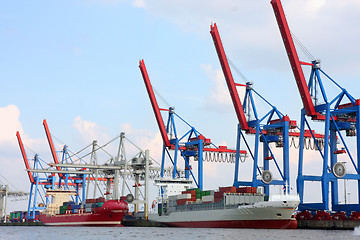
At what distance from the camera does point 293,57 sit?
64.1 m

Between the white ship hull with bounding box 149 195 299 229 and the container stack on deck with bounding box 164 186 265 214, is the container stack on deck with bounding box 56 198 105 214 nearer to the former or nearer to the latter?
the container stack on deck with bounding box 164 186 265 214

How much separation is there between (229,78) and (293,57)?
11858mm

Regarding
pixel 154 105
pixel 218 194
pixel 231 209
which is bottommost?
pixel 231 209

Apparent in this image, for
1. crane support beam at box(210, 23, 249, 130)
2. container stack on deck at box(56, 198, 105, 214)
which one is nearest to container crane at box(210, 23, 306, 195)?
crane support beam at box(210, 23, 249, 130)

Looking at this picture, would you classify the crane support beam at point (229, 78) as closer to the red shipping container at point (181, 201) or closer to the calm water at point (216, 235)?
the red shipping container at point (181, 201)

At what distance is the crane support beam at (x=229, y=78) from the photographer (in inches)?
2894

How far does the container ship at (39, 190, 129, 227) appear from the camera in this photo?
265ft

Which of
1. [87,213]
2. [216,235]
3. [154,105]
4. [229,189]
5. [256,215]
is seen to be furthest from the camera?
[154,105]

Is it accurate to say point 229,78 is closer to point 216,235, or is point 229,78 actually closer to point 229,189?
point 229,189

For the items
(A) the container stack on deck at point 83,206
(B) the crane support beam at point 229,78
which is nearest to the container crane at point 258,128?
(B) the crane support beam at point 229,78

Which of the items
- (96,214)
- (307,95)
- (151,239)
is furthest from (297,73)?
(96,214)

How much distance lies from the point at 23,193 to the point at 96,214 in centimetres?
5817

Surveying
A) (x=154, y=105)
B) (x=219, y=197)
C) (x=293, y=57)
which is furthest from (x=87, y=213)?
(x=293, y=57)

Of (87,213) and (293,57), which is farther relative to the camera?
(87,213)
